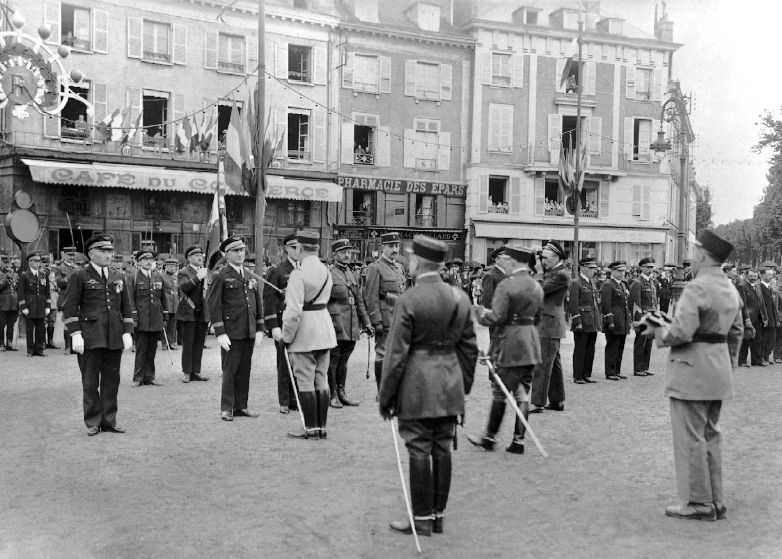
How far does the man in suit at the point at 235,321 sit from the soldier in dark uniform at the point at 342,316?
39.0 inches

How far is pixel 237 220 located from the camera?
32500 millimetres

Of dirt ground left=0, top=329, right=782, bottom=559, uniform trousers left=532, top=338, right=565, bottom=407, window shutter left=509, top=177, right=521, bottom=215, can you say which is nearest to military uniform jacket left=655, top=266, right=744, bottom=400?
dirt ground left=0, top=329, right=782, bottom=559

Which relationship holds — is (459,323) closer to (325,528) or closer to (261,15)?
(325,528)

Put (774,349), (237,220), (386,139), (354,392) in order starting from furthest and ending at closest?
1. (386,139)
2. (237,220)
3. (774,349)
4. (354,392)

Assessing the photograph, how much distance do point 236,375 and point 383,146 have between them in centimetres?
2753

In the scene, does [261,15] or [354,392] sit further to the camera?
[261,15]

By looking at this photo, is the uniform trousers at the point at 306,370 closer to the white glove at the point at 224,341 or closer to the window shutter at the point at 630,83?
the white glove at the point at 224,341

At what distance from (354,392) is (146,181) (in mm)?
20740

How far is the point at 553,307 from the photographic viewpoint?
1001cm

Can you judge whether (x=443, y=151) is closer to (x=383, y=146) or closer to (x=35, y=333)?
(x=383, y=146)

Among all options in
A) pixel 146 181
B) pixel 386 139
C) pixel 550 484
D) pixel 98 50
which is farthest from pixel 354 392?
pixel 386 139

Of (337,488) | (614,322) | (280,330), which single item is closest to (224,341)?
(280,330)

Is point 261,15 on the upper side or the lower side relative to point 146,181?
upper

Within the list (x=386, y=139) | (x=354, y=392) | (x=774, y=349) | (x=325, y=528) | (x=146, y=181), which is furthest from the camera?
(x=386, y=139)
